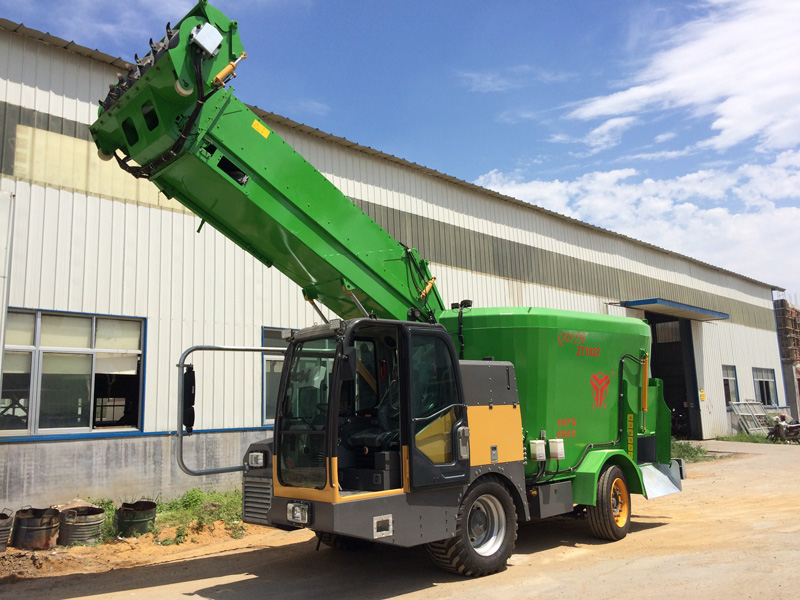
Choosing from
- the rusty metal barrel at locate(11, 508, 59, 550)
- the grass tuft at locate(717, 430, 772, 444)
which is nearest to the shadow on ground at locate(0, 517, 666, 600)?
the rusty metal barrel at locate(11, 508, 59, 550)

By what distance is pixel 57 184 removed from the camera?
1069 centimetres

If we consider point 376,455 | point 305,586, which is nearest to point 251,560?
point 305,586

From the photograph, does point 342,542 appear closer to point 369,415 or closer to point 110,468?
point 369,415

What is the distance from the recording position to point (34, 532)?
835 centimetres

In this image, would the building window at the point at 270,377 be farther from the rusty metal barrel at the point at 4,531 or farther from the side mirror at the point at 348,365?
the side mirror at the point at 348,365

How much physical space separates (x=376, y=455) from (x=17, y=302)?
7.18 m

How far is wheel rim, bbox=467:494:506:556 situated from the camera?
6496 millimetres

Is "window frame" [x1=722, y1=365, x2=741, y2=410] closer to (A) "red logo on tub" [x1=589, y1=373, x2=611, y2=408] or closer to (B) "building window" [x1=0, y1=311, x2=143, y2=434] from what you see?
(A) "red logo on tub" [x1=589, y1=373, x2=611, y2=408]

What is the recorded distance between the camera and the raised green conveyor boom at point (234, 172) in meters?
5.21

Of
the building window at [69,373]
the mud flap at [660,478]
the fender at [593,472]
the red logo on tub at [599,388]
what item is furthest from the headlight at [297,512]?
the building window at [69,373]

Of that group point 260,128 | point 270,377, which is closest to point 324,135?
point 270,377

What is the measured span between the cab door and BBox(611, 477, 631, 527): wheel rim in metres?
3.04

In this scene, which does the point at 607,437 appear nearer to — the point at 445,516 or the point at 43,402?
the point at 445,516

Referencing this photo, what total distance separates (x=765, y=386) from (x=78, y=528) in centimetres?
3312
